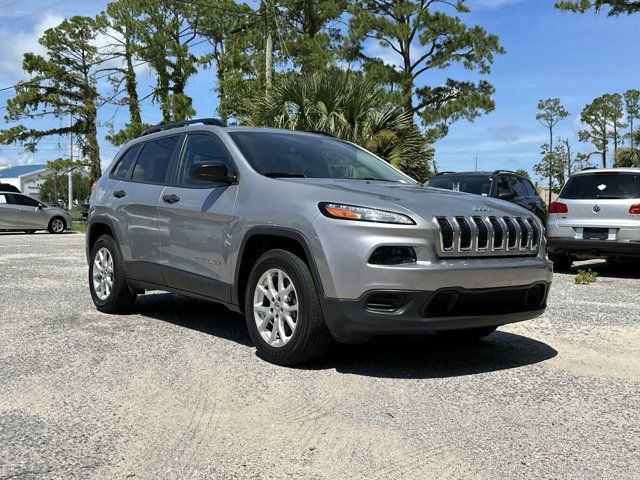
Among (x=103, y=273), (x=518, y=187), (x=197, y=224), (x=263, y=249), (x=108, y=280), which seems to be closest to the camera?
(x=263, y=249)

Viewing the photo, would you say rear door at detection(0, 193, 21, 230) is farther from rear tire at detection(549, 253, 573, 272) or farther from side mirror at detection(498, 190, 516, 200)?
rear tire at detection(549, 253, 573, 272)

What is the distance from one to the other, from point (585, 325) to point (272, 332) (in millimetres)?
3343

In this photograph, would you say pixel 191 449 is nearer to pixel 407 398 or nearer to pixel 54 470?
pixel 54 470

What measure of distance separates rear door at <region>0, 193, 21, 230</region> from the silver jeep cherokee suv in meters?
19.7

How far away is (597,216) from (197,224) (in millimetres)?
7322

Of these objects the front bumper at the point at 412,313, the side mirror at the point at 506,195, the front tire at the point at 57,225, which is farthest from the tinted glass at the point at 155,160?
the front tire at the point at 57,225

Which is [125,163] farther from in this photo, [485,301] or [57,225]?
[57,225]

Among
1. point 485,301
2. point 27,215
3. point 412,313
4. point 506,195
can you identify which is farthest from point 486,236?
point 27,215

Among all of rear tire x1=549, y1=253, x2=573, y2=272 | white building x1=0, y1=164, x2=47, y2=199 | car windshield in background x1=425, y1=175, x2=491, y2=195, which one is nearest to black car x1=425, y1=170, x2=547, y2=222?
car windshield in background x1=425, y1=175, x2=491, y2=195

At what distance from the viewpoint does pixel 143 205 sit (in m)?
6.22

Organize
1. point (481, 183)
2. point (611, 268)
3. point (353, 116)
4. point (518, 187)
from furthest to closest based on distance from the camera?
1. point (353, 116)
2. point (518, 187)
3. point (481, 183)
4. point (611, 268)

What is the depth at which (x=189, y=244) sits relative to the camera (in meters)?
5.59

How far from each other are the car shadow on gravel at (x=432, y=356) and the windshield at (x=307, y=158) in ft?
4.45

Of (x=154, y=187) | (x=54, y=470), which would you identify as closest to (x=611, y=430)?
(x=54, y=470)
